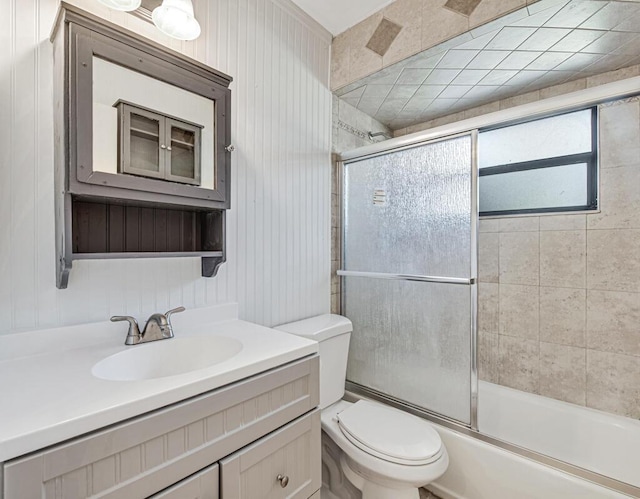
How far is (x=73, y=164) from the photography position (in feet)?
2.86

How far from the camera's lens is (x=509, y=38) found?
1.46 meters

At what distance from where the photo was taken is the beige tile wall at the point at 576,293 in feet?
5.64

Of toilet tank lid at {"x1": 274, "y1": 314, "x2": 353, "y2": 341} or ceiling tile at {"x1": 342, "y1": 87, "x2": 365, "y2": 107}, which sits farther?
ceiling tile at {"x1": 342, "y1": 87, "x2": 365, "y2": 107}

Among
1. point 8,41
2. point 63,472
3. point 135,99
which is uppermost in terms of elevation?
point 8,41

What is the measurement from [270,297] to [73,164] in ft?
3.22

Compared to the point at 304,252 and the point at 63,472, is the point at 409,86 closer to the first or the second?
the point at 304,252

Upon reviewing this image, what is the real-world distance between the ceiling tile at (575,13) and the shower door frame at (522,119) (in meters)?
0.32

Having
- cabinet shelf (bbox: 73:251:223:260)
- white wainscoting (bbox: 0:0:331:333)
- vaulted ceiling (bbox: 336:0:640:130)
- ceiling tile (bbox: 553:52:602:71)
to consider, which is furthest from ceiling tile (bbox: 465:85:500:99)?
cabinet shelf (bbox: 73:251:223:260)

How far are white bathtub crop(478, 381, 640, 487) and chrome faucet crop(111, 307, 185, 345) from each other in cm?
179

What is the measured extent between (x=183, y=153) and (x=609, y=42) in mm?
1969

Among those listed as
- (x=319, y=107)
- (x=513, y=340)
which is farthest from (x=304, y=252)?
(x=513, y=340)

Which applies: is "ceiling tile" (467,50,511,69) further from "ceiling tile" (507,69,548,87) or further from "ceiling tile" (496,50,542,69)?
"ceiling tile" (507,69,548,87)

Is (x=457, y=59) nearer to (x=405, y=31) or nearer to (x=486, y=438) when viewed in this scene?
(x=405, y=31)

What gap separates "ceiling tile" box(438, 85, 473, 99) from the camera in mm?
1938
